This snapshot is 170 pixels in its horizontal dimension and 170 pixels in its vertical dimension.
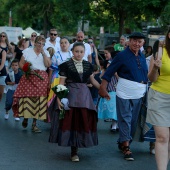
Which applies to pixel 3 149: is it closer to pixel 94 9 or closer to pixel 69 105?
pixel 69 105

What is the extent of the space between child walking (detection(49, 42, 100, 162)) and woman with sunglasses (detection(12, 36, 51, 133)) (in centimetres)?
236

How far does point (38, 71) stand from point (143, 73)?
2.81m

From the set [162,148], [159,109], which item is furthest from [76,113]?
[162,148]

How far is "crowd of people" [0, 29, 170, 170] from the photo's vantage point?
668 centimetres

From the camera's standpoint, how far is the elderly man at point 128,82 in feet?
27.3

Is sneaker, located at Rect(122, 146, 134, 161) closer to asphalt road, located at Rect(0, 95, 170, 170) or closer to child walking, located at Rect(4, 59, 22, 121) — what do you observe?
asphalt road, located at Rect(0, 95, 170, 170)

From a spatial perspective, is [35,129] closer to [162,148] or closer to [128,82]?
[128,82]

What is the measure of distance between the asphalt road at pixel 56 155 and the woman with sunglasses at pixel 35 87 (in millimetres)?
364

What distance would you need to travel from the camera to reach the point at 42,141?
9.61 meters

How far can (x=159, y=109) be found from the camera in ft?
22.0

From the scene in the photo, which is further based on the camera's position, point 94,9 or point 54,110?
point 94,9

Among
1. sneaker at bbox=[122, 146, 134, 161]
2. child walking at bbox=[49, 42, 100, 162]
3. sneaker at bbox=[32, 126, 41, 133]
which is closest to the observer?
child walking at bbox=[49, 42, 100, 162]

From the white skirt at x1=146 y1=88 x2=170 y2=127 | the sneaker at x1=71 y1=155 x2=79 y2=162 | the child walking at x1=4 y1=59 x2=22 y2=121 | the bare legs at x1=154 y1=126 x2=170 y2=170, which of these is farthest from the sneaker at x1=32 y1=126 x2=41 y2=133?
the bare legs at x1=154 y1=126 x2=170 y2=170

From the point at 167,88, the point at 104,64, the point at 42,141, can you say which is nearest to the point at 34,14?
the point at 104,64
